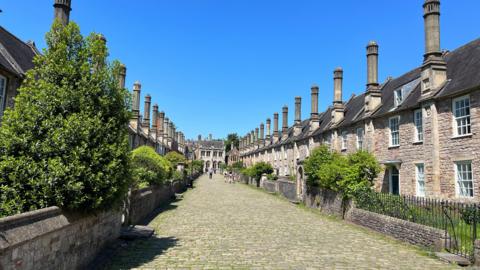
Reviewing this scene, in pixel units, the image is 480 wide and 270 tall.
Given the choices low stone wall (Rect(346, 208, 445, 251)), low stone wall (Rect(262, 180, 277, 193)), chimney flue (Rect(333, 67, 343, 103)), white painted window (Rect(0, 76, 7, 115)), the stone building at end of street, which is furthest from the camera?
the stone building at end of street

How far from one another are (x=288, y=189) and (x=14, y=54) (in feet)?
73.5

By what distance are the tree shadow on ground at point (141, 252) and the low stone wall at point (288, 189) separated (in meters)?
18.2

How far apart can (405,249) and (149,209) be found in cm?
1183

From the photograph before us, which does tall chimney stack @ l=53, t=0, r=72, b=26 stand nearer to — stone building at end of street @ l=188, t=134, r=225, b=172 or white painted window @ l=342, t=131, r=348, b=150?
white painted window @ l=342, t=131, r=348, b=150

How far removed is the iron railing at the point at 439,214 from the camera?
9.46 m

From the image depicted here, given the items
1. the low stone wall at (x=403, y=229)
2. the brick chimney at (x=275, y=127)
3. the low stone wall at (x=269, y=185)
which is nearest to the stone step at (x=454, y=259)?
the low stone wall at (x=403, y=229)

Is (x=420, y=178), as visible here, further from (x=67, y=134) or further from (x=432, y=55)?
(x=67, y=134)

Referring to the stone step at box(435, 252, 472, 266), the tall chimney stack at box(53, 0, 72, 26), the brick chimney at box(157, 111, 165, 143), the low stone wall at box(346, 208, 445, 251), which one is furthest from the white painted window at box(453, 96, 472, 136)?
the brick chimney at box(157, 111, 165, 143)

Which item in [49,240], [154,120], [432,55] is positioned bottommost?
[49,240]

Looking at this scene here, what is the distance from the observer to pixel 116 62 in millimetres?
8508

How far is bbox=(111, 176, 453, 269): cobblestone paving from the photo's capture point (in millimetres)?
8305

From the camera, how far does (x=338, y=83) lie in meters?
31.2

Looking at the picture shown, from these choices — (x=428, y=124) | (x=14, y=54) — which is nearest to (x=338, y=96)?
(x=428, y=124)

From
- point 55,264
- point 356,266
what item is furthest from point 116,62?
point 356,266
